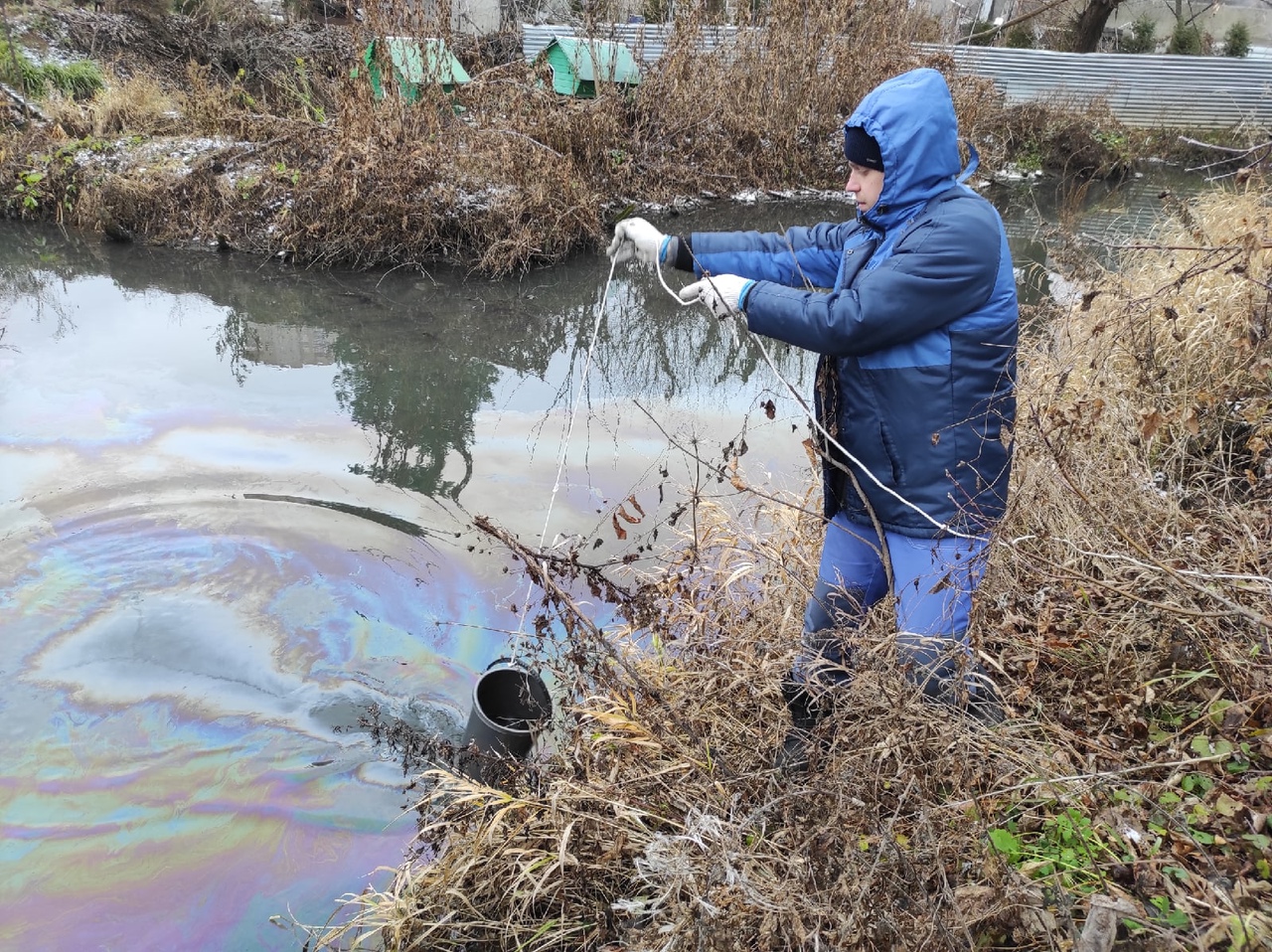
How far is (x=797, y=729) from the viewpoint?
238cm

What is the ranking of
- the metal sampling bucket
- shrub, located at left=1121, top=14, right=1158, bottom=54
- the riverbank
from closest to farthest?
the metal sampling bucket < the riverbank < shrub, located at left=1121, top=14, right=1158, bottom=54

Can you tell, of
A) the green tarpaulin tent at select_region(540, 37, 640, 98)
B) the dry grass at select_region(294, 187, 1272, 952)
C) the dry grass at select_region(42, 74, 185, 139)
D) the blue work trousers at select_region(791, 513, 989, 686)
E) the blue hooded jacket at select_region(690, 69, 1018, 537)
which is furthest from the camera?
the green tarpaulin tent at select_region(540, 37, 640, 98)

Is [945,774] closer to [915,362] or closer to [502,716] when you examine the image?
[915,362]

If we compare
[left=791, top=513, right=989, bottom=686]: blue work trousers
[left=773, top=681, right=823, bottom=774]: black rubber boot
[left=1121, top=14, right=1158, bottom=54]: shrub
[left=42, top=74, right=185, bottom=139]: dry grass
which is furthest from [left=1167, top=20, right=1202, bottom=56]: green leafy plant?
[left=773, top=681, right=823, bottom=774]: black rubber boot

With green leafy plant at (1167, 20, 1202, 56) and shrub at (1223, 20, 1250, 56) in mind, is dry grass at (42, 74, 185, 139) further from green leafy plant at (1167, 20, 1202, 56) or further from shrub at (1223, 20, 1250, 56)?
shrub at (1223, 20, 1250, 56)

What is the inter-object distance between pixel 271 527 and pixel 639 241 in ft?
9.10

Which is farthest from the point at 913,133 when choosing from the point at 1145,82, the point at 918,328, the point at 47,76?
the point at 1145,82

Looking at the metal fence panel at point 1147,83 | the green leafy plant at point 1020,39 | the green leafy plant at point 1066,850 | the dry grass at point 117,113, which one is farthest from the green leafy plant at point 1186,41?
the green leafy plant at point 1066,850

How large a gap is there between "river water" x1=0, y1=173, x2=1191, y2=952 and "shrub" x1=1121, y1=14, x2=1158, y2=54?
19119 millimetres

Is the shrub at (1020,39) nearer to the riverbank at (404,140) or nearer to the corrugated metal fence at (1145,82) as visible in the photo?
the corrugated metal fence at (1145,82)

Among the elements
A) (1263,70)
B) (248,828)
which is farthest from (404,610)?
(1263,70)

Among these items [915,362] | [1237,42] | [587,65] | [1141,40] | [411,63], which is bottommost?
[915,362]

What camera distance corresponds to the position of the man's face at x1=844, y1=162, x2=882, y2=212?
223cm

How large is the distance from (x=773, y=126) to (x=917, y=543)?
1042cm
